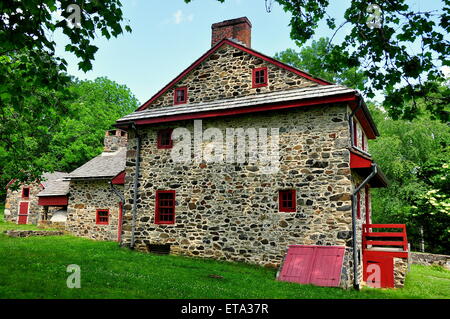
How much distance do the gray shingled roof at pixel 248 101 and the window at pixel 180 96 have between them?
0.93 feet

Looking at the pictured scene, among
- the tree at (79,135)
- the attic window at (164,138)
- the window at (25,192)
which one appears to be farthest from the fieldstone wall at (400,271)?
the window at (25,192)

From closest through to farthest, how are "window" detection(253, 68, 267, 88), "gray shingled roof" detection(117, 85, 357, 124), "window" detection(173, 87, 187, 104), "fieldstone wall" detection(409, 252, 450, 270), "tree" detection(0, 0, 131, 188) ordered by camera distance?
"tree" detection(0, 0, 131, 188)
"gray shingled roof" detection(117, 85, 357, 124)
"window" detection(253, 68, 267, 88)
"window" detection(173, 87, 187, 104)
"fieldstone wall" detection(409, 252, 450, 270)

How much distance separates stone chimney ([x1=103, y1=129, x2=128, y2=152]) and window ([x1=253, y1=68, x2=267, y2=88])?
46.2ft

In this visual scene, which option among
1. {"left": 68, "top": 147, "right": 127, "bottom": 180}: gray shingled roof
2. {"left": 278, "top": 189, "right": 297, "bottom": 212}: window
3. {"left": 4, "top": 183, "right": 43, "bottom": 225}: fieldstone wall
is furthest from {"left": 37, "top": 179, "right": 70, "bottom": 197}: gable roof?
{"left": 278, "top": 189, "right": 297, "bottom": 212}: window

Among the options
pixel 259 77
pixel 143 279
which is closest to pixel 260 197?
pixel 259 77

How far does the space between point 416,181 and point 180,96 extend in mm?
15968

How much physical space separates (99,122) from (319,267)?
103 feet

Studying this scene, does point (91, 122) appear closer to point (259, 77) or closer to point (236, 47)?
point (236, 47)

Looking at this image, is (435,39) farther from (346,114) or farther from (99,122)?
(99,122)

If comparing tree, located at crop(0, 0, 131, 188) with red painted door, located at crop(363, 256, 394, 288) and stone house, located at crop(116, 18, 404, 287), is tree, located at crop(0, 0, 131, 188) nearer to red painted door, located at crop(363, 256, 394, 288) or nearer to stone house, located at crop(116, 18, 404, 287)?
stone house, located at crop(116, 18, 404, 287)

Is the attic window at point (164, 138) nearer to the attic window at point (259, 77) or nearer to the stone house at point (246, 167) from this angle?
the stone house at point (246, 167)

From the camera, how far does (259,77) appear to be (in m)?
12.9

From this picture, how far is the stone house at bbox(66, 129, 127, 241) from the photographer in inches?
768
